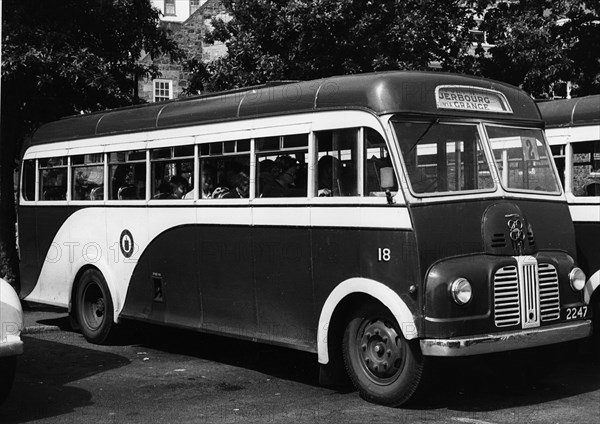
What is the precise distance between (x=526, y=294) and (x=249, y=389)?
2757 mm

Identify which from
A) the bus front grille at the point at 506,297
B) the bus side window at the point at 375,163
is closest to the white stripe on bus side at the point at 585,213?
the bus front grille at the point at 506,297

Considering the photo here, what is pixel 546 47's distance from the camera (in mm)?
19406

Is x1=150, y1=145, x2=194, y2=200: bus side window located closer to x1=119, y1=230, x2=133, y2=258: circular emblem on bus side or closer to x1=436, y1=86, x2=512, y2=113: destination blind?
x1=119, y1=230, x2=133, y2=258: circular emblem on bus side

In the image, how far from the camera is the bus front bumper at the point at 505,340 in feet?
26.6

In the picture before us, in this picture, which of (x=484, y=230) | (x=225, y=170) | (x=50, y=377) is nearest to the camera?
(x=484, y=230)

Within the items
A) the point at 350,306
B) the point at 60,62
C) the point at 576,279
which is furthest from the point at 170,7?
the point at 576,279

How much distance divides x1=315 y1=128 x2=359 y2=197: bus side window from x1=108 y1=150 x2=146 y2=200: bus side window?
130 inches

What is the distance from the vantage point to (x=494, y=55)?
2069 cm

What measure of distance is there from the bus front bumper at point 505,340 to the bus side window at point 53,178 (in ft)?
22.7

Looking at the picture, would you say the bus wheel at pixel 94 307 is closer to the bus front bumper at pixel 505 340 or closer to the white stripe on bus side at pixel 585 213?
the bus front bumper at pixel 505 340

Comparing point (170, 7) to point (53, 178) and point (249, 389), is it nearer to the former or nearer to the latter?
point (53, 178)

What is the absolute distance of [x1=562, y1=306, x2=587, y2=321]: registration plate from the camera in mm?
9016

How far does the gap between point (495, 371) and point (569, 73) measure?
1065cm

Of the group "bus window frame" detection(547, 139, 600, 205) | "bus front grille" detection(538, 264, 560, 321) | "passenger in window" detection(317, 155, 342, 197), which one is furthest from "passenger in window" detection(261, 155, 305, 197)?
"bus window frame" detection(547, 139, 600, 205)
